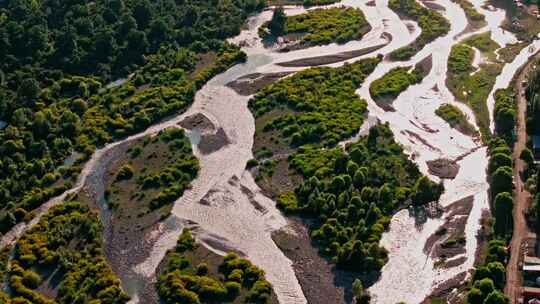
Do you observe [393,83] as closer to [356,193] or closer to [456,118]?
[456,118]

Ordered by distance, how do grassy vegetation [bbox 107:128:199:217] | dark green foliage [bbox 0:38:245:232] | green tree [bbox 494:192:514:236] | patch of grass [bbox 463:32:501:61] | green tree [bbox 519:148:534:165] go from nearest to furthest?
1. green tree [bbox 494:192:514:236]
2. grassy vegetation [bbox 107:128:199:217]
3. dark green foliage [bbox 0:38:245:232]
4. green tree [bbox 519:148:534:165]
5. patch of grass [bbox 463:32:501:61]

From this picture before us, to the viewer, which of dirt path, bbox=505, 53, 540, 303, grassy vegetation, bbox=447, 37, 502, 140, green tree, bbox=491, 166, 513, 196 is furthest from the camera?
grassy vegetation, bbox=447, 37, 502, 140

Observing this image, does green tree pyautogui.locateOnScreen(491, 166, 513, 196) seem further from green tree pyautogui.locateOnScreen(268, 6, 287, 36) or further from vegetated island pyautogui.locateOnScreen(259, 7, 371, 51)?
green tree pyautogui.locateOnScreen(268, 6, 287, 36)

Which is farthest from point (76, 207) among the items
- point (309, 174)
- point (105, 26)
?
point (105, 26)

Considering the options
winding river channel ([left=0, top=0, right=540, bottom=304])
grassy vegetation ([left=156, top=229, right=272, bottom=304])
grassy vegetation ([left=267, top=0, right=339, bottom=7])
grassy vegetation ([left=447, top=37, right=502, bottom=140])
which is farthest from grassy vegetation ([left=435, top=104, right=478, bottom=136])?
grassy vegetation ([left=267, top=0, right=339, bottom=7])

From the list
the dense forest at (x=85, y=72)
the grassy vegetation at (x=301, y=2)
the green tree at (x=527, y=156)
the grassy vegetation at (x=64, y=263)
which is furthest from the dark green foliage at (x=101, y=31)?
the green tree at (x=527, y=156)

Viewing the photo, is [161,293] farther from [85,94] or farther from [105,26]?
[105,26]

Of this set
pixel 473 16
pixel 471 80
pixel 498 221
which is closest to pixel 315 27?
pixel 473 16

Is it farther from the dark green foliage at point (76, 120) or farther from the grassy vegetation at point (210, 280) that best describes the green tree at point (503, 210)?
the dark green foliage at point (76, 120)
